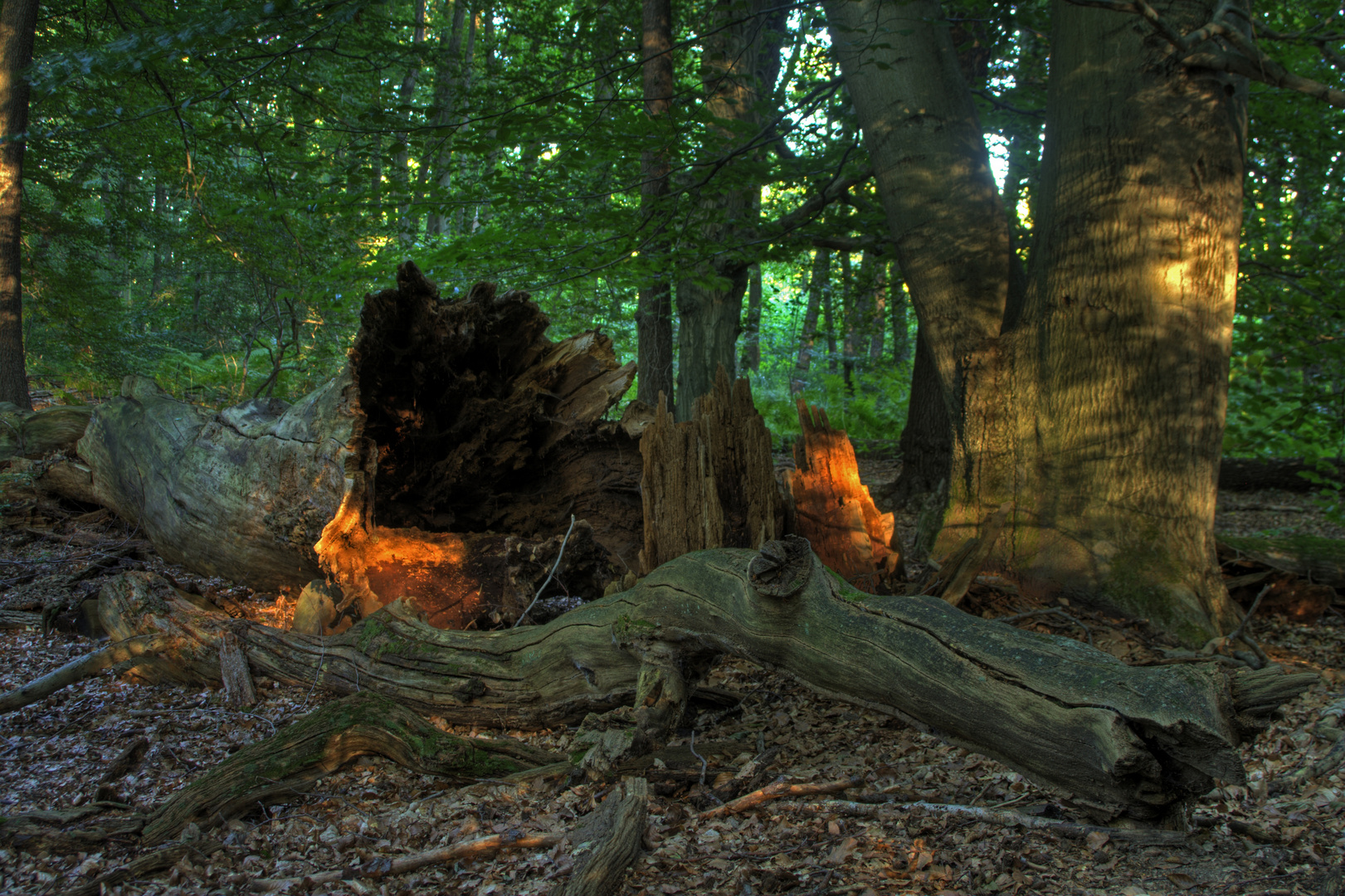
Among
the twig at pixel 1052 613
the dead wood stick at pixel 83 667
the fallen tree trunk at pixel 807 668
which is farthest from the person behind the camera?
the twig at pixel 1052 613

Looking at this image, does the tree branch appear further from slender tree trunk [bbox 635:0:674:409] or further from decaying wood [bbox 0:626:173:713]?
decaying wood [bbox 0:626:173:713]

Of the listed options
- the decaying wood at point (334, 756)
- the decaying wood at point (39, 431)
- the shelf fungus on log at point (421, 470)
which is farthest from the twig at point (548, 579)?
the decaying wood at point (39, 431)

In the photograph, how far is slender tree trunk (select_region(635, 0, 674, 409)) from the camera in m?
6.25

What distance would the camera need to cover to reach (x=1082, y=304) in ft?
14.0

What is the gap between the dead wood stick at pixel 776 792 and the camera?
2570 mm

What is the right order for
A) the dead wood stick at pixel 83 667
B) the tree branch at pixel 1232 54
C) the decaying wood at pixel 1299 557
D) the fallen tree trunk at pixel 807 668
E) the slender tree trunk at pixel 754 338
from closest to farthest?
the fallen tree trunk at pixel 807 668 < the tree branch at pixel 1232 54 < the dead wood stick at pixel 83 667 < the decaying wood at pixel 1299 557 < the slender tree trunk at pixel 754 338

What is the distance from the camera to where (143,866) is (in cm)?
232

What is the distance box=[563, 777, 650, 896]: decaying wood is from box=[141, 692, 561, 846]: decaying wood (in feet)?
1.98

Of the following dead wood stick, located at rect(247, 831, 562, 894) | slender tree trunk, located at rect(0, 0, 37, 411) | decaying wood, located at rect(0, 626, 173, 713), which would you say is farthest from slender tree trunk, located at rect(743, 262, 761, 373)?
dead wood stick, located at rect(247, 831, 562, 894)

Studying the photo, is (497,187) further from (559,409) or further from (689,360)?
(689,360)

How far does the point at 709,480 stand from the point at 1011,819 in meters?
2.21

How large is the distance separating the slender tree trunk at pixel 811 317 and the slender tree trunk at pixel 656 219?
215 cm

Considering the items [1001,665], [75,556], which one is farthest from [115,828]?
[75,556]

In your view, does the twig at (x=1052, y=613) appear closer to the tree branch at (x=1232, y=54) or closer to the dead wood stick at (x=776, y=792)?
the dead wood stick at (x=776, y=792)
